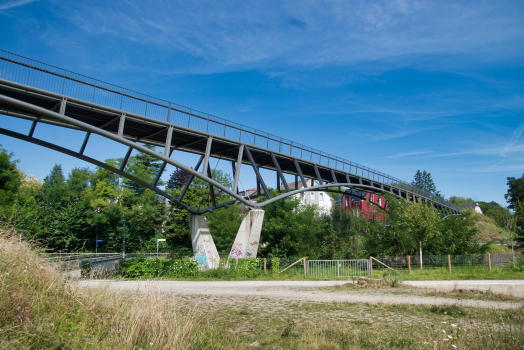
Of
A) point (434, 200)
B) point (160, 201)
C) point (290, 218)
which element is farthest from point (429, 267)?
point (160, 201)

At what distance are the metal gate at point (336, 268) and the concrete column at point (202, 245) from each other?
6.36m

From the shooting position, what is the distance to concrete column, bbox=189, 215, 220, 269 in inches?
885

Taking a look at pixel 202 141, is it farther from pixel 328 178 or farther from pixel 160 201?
pixel 160 201

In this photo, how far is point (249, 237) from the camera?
22.6 metres

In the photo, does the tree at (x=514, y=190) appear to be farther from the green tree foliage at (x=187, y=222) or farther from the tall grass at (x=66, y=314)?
the tall grass at (x=66, y=314)

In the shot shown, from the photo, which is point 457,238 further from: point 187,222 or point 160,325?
point 187,222

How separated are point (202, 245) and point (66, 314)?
57.7 ft

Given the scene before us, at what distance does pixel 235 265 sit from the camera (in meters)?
21.1

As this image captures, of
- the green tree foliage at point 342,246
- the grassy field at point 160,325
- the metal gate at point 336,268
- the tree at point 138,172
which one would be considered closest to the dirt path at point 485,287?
the metal gate at point 336,268

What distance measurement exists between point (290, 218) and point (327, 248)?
4.19 m

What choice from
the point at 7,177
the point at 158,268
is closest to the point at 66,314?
the point at 158,268

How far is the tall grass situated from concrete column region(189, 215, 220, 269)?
16111 millimetres

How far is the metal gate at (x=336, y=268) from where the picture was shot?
68.4 ft

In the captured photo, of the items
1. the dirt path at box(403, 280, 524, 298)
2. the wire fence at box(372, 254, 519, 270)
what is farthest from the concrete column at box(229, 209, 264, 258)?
the dirt path at box(403, 280, 524, 298)
